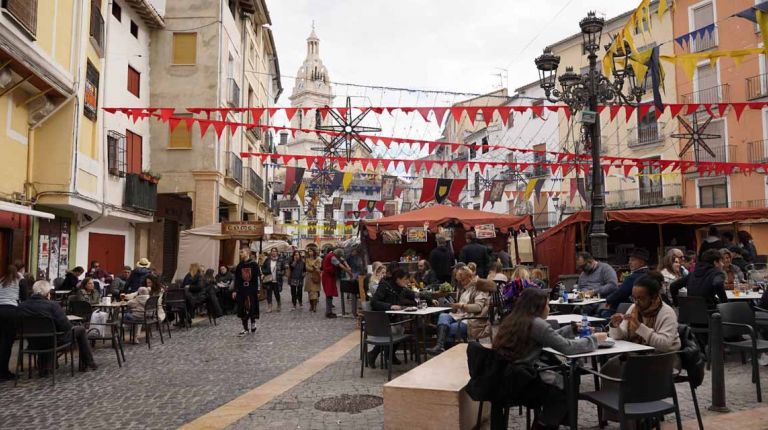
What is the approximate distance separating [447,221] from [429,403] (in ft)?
32.5

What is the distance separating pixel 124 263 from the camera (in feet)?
57.9

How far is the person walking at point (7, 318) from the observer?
24.8 ft

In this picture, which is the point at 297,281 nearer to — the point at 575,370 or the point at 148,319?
the point at 148,319

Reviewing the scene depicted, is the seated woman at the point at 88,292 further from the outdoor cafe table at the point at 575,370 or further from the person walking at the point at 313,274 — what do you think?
the outdoor cafe table at the point at 575,370

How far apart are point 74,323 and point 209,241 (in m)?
10.1

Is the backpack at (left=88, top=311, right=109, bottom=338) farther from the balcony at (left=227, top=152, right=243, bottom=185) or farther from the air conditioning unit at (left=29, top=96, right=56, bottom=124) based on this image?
the balcony at (left=227, top=152, right=243, bottom=185)

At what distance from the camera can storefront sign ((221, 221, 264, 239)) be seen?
16.5 meters

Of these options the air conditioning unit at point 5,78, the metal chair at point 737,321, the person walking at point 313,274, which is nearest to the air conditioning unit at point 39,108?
the air conditioning unit at point 5,78

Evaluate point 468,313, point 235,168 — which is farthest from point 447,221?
point 235,168

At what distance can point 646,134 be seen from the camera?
29938 mm

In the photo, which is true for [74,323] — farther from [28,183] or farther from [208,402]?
[28,183]

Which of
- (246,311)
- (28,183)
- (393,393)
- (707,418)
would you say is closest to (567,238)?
(246,311)

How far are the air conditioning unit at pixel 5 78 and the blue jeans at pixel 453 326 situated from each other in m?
9.15

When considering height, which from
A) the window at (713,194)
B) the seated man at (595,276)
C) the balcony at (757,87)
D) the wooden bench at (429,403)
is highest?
the balcony at (757,87)
